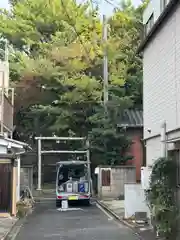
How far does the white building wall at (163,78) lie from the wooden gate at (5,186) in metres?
5.90

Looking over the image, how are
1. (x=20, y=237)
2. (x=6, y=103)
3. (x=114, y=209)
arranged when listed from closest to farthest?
(x=20, y=237) < (x=6, y=103) < (x=114, y=209)

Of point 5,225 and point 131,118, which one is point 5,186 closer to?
point 5,225

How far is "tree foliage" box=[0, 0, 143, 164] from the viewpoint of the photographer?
98.7 feet

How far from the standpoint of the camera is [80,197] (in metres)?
24.0

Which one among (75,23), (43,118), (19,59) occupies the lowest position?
(43,118)

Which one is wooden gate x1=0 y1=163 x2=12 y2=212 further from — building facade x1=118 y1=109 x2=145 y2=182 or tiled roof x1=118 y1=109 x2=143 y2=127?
building facade x1=118 y1=109 x2=145 y2=182

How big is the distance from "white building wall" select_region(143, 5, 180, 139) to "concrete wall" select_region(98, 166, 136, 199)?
9.19 metres

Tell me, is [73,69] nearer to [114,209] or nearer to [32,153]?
[32,153]

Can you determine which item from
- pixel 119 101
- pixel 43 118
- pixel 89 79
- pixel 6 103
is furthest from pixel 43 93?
pixel 6 103

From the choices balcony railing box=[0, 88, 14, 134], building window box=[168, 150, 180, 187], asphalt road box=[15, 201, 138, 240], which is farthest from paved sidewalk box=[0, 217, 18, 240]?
building window box=[168, 150, 180, 187]

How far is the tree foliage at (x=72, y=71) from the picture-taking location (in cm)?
3009

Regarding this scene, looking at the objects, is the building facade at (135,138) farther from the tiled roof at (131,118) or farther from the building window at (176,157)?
the building window at (176,157)

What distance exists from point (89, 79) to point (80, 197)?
9.88m

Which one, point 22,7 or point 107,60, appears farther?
point 22,7
